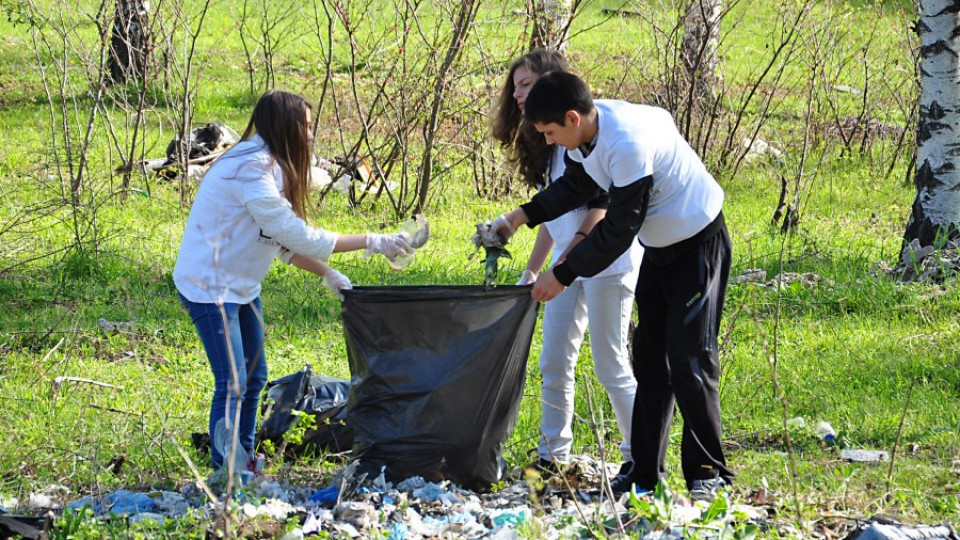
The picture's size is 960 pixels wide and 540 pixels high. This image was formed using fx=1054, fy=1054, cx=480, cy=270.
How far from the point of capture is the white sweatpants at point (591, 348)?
3.88 m

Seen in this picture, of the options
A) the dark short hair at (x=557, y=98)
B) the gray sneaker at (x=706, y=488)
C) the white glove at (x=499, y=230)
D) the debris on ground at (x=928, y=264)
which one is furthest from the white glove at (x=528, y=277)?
the debris on ground at (x=928, y=264)

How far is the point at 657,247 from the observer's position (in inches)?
145

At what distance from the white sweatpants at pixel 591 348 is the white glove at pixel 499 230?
1.03 ft

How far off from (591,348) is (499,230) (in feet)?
1.92

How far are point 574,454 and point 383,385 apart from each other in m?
0.99

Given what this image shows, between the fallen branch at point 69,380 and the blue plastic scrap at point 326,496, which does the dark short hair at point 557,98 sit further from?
the fallen branch at point 69,380

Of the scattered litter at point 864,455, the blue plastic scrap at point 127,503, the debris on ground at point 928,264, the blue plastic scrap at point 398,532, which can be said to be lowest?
the blue plastic scrap at point 127,503

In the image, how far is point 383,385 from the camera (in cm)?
392

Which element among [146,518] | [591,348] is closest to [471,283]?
[591,348]

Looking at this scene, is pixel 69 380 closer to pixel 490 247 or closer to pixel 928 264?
pixel 490 247

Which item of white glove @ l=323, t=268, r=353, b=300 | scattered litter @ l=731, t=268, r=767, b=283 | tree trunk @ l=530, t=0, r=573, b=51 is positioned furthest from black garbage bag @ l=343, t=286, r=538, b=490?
tree trunk @ l=530, t=0, r=573, b=51

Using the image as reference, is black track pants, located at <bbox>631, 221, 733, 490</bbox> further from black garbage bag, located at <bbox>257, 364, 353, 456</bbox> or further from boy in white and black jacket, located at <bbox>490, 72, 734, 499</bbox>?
black garbage bag, located at <bbox>257, 364, 353, 456</bbox>

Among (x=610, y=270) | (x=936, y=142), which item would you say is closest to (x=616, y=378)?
(x=610, y=270)

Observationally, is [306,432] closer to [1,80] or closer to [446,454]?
[446,454]
